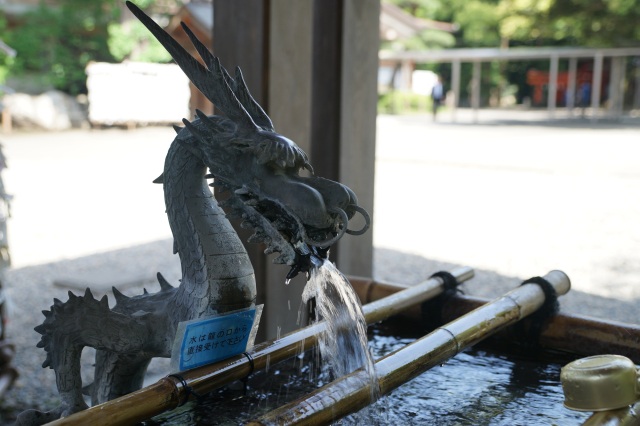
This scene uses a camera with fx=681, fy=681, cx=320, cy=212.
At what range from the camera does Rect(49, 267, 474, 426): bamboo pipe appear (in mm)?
1436

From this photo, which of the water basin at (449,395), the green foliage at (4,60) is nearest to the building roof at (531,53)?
the green foliage at (4,60)

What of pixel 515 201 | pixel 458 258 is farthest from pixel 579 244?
pixel 515 201

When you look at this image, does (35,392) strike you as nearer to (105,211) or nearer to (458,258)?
(458,258)

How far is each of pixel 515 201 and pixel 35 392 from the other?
663 centimetres

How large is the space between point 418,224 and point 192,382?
20.8ft

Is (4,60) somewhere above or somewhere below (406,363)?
above

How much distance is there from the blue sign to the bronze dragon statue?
0.03m

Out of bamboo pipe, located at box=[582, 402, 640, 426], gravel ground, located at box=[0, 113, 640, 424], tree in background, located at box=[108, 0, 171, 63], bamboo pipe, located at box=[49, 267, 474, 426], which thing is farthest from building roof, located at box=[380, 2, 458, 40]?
bamboo pipe, located at box=[582, 402, 640, 426]

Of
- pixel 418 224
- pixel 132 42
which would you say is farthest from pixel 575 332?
pixel 132 42

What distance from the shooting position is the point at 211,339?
1.72 m

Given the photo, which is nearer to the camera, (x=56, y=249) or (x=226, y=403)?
(x=226, y=403)

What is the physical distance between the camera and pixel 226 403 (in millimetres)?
2033

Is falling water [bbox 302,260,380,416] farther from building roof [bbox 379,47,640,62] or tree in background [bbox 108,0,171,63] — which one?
building roof [bbox 379,47,640,62]

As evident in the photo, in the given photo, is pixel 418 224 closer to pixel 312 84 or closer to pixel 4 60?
pixel 312 84
